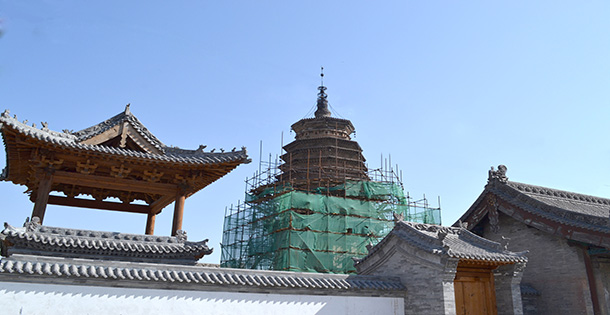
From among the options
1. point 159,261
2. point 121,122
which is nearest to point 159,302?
point 159,261

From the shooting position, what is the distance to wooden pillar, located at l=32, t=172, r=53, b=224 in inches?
468

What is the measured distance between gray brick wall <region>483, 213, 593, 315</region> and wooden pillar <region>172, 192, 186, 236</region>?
13707 mm

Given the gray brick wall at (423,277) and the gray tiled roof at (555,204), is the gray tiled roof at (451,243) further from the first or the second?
the gray tiled roof at (555,204)

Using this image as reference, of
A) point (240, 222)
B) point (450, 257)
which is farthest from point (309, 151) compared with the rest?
point (450, 257)

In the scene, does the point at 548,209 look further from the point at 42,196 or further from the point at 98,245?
the point at 42,196

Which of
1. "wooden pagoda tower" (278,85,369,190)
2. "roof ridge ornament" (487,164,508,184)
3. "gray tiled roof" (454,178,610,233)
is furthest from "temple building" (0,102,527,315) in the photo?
"wooden pagoda tower" (278,85,369,190)

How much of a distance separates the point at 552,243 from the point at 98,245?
1606 cm

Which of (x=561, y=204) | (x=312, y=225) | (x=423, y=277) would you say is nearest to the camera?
(x=423, y=277)

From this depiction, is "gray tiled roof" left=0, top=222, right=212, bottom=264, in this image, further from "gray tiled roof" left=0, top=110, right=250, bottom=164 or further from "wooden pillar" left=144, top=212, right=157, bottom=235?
"wooden pillar" left=144, top=212, right=157, bottom=235

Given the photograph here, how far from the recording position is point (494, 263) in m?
14.2

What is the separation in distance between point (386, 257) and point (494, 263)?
329 cm

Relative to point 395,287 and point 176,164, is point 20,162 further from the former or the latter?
point 395,287

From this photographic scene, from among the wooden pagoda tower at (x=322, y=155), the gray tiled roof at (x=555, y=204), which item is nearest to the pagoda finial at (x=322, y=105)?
the wooden pagoda tower at (x=322, y=155)

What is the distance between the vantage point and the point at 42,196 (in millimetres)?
12109
